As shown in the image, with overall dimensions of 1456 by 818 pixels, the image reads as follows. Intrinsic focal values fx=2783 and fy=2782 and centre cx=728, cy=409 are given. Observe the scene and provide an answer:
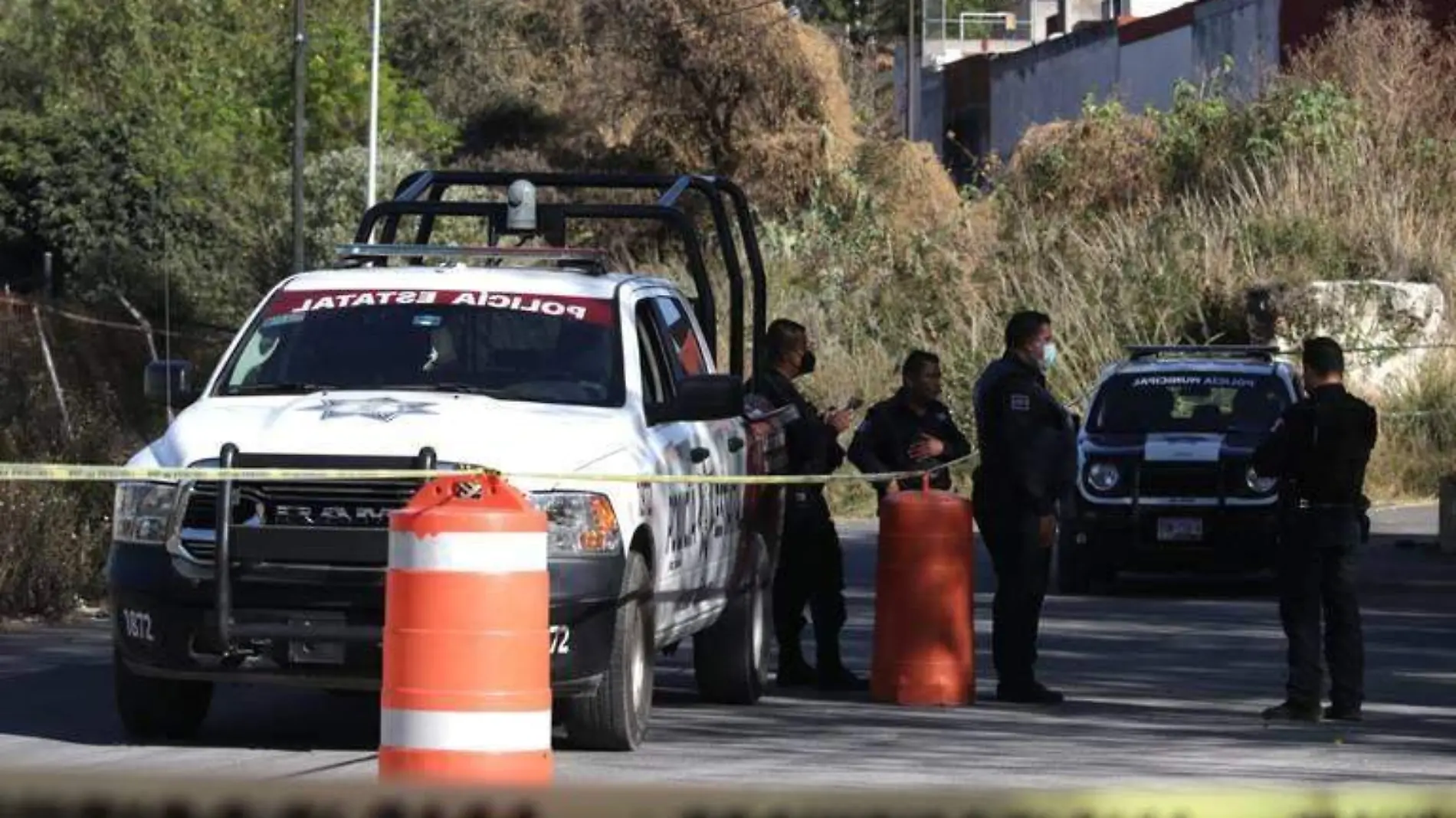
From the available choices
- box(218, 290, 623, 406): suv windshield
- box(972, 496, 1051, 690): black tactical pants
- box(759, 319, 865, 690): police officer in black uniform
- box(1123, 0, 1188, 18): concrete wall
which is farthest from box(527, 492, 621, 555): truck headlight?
box(1123, 0, 1188, 18): concrete wall

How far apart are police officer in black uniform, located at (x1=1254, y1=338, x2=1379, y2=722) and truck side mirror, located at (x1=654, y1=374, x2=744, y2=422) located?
274cm

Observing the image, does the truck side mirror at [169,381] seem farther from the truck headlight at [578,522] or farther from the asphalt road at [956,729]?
the truck headlight at [578,522]

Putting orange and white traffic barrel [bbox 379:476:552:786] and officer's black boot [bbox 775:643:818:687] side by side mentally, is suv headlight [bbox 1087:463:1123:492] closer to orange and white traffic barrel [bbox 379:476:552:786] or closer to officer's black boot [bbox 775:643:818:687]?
officer's black boot [bbox 775:643:818:687]

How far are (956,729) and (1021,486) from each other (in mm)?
1538

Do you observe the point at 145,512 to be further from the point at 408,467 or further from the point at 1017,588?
the point at 1017,588

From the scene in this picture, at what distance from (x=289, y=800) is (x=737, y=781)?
21.5ft

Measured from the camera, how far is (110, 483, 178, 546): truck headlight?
408 inches

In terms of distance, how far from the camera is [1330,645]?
492 inches

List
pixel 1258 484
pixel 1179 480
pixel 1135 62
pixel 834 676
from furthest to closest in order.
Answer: pixel 1135 62
pixel 1179 480
pixel 1258 484
pixel 834 676

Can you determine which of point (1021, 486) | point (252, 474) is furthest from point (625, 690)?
point (1021, 486)

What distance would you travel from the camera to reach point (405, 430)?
33.5 ft

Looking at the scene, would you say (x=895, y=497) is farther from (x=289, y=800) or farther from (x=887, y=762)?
(x=289, y=800)

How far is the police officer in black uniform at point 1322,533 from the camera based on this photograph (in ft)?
40.5

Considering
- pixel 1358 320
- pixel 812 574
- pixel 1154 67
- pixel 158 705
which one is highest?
pixel 1154 67
